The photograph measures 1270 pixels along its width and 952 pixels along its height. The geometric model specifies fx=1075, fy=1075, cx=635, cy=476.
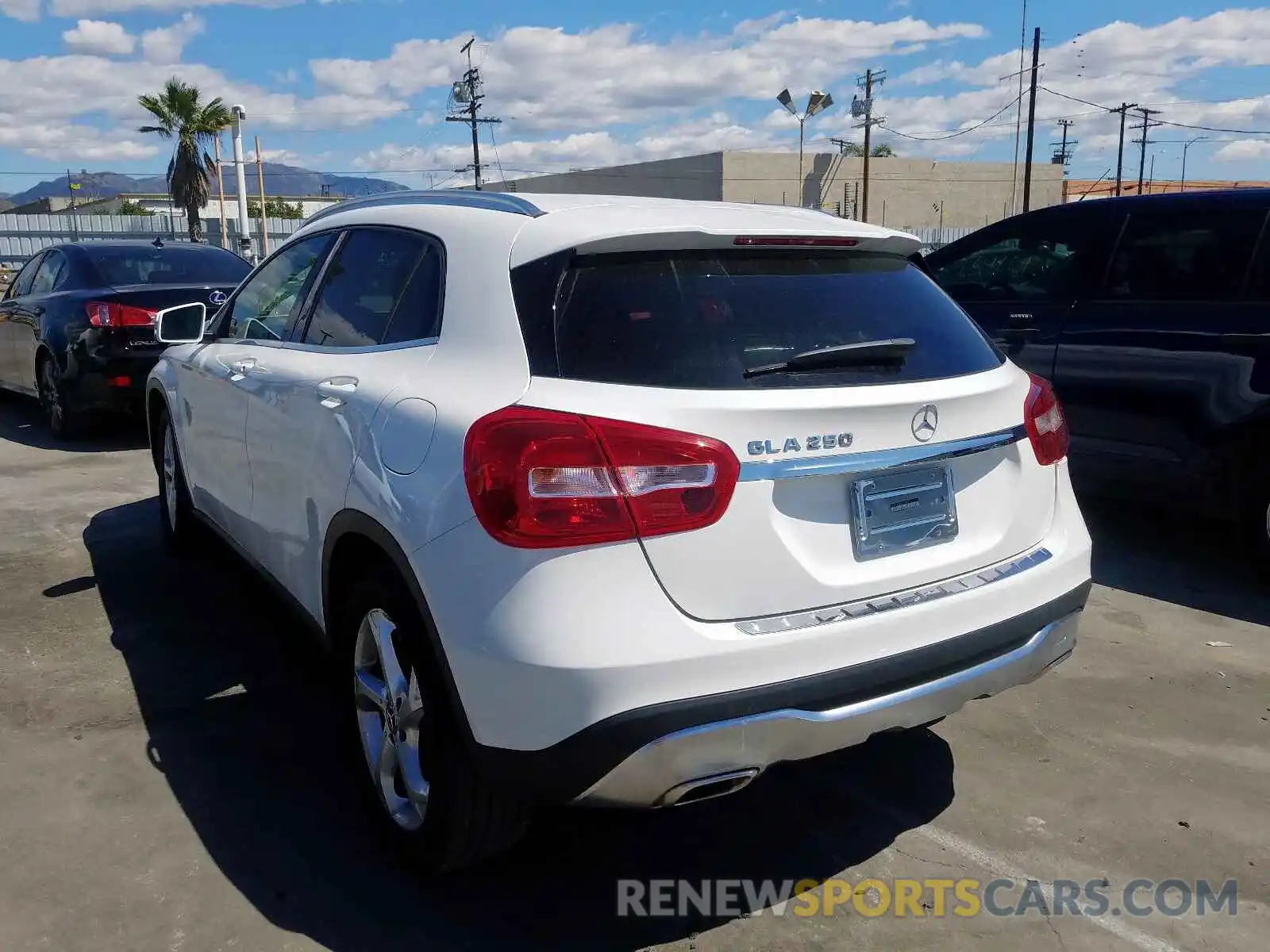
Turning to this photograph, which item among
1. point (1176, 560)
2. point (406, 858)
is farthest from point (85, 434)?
point (1176, 560)

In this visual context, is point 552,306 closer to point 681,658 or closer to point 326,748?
point 681,658

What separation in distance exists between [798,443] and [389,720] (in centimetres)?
130

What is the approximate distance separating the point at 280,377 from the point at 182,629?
5.17 feet

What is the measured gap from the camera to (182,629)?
177 inches

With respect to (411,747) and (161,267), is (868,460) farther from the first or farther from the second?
(161,267)

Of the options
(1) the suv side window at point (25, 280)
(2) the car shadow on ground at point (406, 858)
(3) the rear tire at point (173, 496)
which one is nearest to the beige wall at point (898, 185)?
(1) the suv side window at point (25, 280)

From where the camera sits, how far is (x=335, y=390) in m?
3.03

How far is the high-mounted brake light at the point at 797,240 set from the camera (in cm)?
266

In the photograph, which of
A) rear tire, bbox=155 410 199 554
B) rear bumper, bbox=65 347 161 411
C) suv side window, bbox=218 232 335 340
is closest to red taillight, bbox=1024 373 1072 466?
suv side window, bbox=218 232 335 340

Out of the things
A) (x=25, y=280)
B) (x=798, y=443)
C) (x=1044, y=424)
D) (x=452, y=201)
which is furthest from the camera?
(x=25, y=280)

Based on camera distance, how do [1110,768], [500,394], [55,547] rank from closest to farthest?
[500,394]
[1110,768]
[55,547]

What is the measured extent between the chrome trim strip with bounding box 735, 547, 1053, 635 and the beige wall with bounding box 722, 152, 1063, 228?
Answer: 5936 cm

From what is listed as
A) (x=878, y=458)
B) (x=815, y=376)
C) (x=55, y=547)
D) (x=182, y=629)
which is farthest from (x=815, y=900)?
(x=55, y=547)

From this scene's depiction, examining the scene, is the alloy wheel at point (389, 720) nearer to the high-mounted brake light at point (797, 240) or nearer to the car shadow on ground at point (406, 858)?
the car shadow on ground at point (406, 858)
